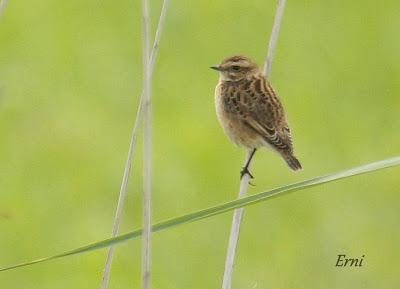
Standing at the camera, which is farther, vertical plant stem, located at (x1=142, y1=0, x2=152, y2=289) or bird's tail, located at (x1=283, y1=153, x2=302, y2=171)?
bird's tail, located at (x1=283, y1=153, x2=302, y2=171)

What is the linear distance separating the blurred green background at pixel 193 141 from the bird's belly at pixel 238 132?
5.69ft

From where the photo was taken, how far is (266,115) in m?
A: 7.51

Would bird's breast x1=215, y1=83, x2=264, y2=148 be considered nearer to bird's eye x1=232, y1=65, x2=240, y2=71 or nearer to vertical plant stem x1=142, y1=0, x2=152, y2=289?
bird's eye x1=232, y1=65, x2=240, y2=71

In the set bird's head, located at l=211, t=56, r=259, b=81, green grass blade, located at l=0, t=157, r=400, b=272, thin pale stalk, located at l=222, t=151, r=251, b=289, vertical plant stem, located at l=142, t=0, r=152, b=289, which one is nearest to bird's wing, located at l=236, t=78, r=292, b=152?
bird's head, located at l=211, t=56, r=259, b=81

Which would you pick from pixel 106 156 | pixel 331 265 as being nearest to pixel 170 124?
pixel 106 156

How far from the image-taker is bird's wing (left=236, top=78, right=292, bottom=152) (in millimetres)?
7344

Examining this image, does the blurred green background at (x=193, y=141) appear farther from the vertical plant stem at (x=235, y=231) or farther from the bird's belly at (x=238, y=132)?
the vertical plant stem at (x=235, y=231)

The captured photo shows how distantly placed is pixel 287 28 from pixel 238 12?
2.14ft

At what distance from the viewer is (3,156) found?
10.8 metres

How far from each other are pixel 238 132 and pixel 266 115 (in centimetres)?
18

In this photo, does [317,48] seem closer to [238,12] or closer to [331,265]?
[238,12]

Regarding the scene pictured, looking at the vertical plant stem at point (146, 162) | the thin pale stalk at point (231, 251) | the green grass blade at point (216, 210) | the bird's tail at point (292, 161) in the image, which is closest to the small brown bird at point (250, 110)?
the bird's tail at point (292, 161)

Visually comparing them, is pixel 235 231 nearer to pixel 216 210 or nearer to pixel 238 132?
pixel 216 210

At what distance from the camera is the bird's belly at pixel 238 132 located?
748 cm
